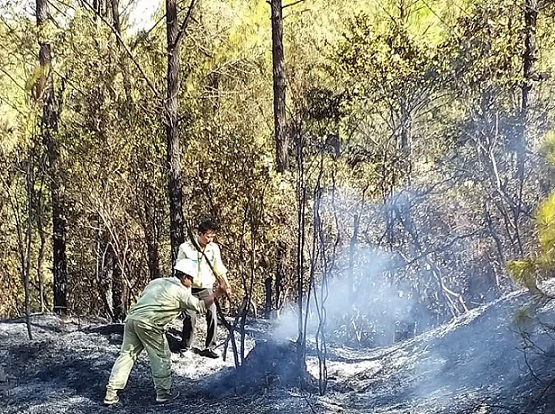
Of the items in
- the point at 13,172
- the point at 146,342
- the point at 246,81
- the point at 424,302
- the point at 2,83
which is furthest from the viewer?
the point at 246,81

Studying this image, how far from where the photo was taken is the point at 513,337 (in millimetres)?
6465

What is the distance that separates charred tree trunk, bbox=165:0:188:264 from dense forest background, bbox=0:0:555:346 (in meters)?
0.02

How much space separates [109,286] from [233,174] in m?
2.76

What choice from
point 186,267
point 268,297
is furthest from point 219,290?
point 268,297

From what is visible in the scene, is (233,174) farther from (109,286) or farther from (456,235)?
(456,235)

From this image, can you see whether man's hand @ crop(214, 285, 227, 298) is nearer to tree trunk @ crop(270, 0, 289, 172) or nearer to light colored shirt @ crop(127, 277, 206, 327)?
light colored shirt @ crop(127, 277, 206, 327)

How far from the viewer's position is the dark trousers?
7.31 m

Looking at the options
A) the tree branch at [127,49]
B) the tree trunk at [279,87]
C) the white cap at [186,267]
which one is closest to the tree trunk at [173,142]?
the tree branch at [127,49]

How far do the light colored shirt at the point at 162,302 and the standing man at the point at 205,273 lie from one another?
492 mm

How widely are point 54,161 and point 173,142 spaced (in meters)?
2.22

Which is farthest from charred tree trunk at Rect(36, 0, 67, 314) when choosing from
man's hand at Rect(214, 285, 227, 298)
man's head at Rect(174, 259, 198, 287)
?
man's head at Rect(174, 259, 198, 287)

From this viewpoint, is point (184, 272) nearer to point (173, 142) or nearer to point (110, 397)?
point (110, 397)

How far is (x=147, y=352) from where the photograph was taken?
20.7 feet

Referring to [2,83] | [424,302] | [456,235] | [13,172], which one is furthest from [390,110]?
[2,83]
